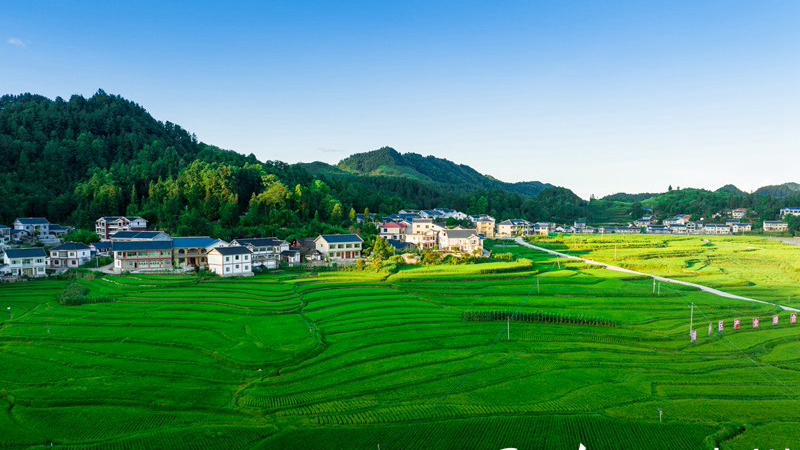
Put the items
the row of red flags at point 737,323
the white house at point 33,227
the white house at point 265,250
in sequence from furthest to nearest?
1. the white house at point 33,227
2. the white house at point 265,250
3. the row of red flags at point 737,323

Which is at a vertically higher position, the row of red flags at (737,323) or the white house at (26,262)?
the white house at (26,262)

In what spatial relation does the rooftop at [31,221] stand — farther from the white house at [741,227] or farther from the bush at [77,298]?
the white house at [741,227]

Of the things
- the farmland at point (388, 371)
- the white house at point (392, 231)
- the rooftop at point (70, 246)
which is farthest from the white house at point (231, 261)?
the white house at point (392, 231)

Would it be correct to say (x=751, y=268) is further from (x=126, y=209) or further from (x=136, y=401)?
(x=126, y=209)

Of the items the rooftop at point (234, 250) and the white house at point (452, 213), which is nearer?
the rooftop at point (234, 250)

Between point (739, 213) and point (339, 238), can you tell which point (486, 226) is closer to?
point (339, 238)

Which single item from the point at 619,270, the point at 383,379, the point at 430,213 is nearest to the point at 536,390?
the point at 383,379

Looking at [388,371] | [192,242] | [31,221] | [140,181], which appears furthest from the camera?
[140,181]

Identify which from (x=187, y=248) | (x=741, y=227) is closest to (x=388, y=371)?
(x=187, y=248)
